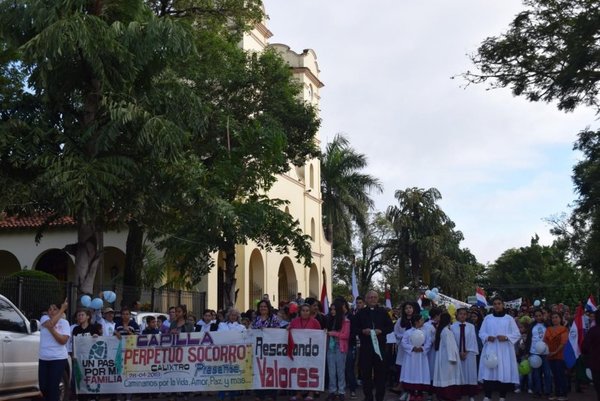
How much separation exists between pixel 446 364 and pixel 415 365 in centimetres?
56

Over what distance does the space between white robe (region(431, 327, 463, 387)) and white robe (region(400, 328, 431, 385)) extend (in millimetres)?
176

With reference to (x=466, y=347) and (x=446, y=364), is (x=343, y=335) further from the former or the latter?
(x=466, y=347)

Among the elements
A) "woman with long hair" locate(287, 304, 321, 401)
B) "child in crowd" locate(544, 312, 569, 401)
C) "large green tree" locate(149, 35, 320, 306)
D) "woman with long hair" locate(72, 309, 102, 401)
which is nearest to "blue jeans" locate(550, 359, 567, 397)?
"child in crowd" locate(544, 312, 569, 401)

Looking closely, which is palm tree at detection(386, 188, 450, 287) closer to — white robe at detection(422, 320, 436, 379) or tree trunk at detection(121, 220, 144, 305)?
tree trunk at detection(121, 220, 144, 305)

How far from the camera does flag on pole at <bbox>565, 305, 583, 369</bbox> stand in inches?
663

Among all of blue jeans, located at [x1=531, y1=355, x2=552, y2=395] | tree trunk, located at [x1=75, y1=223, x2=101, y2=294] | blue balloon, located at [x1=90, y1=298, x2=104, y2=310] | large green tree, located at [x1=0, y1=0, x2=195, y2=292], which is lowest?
blue jeans, located at [x1=531, y1=355, x2=552, y2=395]

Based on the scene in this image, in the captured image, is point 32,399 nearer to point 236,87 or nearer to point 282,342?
point 282,342

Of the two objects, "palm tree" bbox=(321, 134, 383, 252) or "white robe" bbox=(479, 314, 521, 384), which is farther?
"palm tree" bbox=(321, 134, 383, 252)

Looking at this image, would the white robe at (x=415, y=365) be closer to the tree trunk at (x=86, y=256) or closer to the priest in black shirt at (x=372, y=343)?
the priest in black shirt at (x=372, y=343)

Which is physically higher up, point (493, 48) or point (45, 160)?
point (493, 48)

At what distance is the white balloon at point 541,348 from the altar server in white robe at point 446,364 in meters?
3.11

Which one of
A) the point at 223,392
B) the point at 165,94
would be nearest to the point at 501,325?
the point at 223,392

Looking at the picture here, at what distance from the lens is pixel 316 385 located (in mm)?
14344

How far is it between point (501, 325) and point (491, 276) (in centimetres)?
9548
